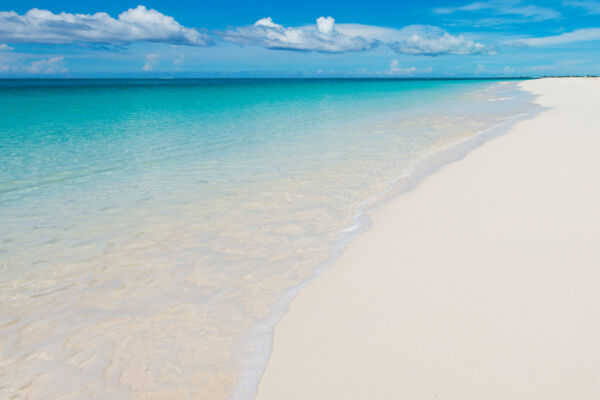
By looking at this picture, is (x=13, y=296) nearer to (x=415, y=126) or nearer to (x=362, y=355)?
(x=362, y=355)

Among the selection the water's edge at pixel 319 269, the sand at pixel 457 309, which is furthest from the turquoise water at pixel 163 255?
the sand at pixel 457 309

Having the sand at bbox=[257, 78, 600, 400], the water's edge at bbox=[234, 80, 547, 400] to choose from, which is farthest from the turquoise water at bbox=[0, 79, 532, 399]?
the sand at bbox=[257, 78, 600, 400]

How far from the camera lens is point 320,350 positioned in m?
3.12

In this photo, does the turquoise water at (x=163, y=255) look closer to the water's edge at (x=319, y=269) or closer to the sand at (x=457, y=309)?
the water's edge at (x=319, y=269)

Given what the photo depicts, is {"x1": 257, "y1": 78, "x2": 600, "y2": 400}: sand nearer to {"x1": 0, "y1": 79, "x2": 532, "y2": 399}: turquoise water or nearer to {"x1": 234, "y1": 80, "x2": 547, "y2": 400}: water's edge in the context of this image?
{"x1": 234, "y1": 80, "x2": 547, "y2": 400}: water's edge

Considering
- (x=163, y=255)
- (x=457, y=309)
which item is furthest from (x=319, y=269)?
(x=163, y=255)

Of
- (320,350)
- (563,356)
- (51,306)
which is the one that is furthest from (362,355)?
(51,306)

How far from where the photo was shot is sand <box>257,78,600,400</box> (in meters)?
2.71

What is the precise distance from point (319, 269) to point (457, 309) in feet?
5.22

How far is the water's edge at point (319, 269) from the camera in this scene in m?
2.94

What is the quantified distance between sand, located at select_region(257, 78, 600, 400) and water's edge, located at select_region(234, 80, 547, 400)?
0.08 metres

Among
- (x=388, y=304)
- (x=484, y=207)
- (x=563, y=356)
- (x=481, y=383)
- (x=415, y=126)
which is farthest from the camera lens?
(x=415, y=126)

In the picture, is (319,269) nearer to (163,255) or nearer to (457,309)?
(457,309)

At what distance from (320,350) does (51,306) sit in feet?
9.46
